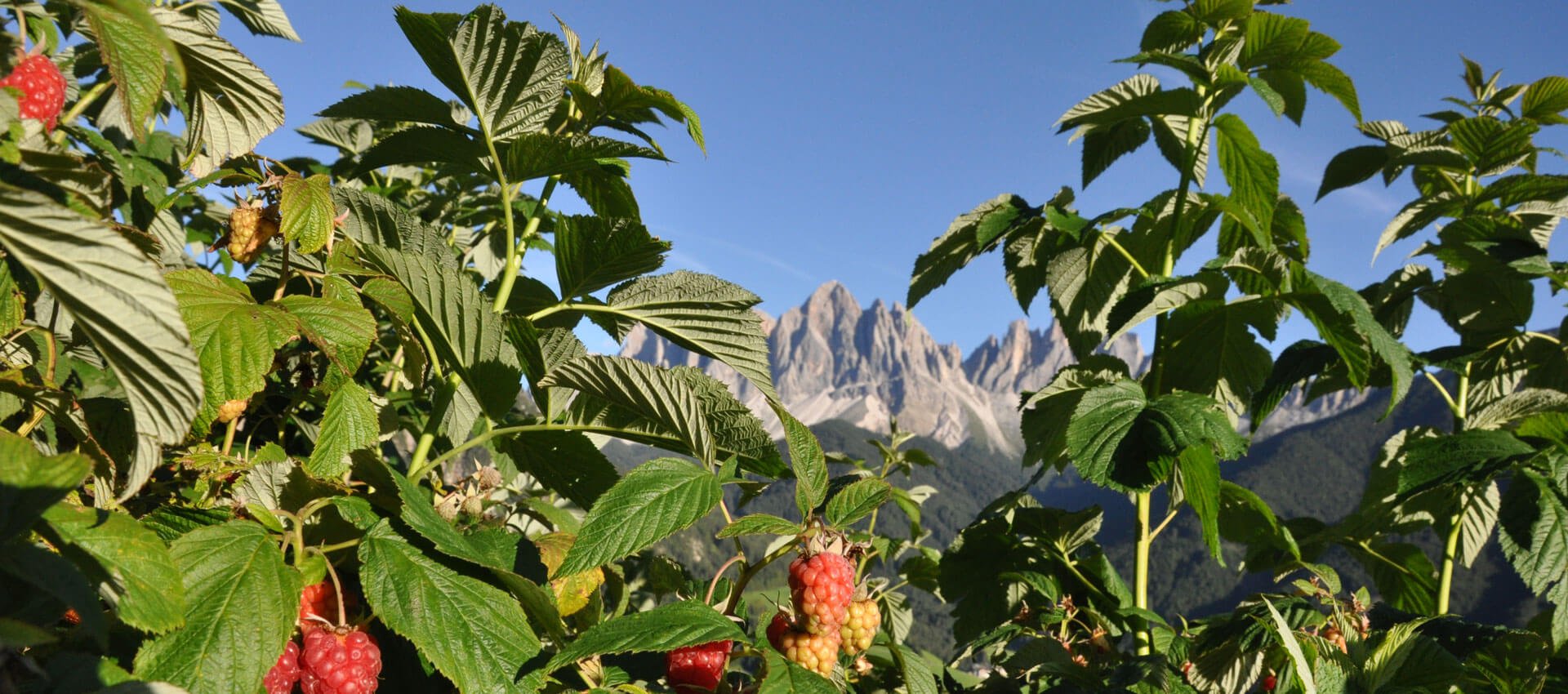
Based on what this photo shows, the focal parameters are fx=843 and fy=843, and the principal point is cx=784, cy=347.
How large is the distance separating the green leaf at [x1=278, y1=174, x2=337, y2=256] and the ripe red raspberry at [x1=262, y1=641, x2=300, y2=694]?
0.35 metres

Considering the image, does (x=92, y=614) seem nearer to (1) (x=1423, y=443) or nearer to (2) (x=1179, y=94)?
(2) (x=1179, y=94)

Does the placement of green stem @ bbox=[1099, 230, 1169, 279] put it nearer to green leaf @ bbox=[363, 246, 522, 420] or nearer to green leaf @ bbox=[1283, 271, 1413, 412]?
→ green leaf @ bbox=[1283, 271, 1413, 412]

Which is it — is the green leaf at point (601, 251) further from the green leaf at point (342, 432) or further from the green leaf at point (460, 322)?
the green leaf at point (342, 432)

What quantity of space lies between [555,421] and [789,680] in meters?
0.42

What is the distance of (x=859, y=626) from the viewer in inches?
31.1

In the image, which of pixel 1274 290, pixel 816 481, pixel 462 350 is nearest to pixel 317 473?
pixel 462 350

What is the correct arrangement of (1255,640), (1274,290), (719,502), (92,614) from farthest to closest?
1. (1274,290)
2. (1255,640)
3. (719,502)
4. (92,614)

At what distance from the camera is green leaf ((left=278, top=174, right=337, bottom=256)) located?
2.54 ft

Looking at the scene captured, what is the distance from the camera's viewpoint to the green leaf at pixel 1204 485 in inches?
49.9

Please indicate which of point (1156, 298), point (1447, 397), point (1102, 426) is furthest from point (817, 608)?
point (1447, 397)

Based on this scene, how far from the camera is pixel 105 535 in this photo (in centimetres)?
53

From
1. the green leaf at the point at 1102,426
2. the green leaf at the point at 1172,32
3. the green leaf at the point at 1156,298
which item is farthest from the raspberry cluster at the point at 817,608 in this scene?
the green leaf at the point at 1172,32

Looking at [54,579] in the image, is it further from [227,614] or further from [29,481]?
[227,614]

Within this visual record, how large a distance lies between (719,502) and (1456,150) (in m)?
2.34
